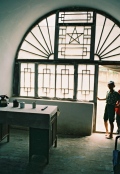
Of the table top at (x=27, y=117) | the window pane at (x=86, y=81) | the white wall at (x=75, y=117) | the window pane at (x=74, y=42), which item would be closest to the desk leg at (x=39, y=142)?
the table top at (x=27, y=117)

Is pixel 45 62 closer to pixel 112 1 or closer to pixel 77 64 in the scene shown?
pixel 77 64

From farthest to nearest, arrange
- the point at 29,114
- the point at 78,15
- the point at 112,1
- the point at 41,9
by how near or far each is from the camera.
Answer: the point at 78,15 < the point at 41,9 < the point at 112,1 < the point at 29,114

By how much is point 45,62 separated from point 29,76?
29.2 inches

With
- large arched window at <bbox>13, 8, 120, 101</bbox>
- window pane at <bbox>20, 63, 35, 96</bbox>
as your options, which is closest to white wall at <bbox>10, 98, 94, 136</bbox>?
large arched window at <bbox>13, 8, 120, 101</bbox>

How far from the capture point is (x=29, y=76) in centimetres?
661

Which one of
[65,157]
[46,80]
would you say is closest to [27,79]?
[46,80]

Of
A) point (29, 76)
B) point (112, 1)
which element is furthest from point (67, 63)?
point (112, 1)

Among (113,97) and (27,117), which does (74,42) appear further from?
(27,117)

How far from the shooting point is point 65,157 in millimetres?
4504

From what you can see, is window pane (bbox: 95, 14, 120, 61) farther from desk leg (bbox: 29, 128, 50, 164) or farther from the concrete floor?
desk leg (bbox: 29, 128, 50, 164)

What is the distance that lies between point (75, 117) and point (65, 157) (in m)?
1.78

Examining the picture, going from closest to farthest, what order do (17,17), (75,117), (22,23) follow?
(17,17) < (22,23) < (75,117)

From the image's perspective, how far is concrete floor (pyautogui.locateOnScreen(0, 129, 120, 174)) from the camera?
3.92 m

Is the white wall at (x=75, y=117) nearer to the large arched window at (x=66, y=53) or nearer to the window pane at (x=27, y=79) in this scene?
the large arched window at (x=66, y=53)
